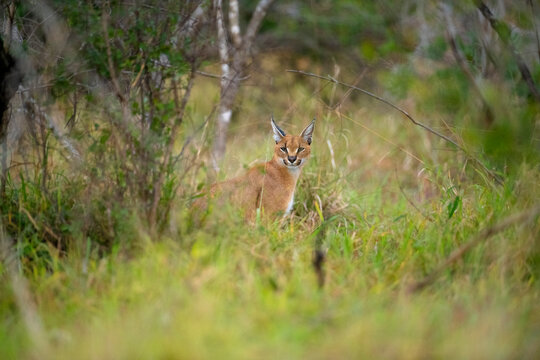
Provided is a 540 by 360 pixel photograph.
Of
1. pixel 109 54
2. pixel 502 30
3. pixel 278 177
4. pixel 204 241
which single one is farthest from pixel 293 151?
pixel 502 30

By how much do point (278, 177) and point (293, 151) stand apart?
0.33 metres

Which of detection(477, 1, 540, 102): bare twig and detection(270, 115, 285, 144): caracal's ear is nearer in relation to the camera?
detection(477, 1, 540, 102): bare twig

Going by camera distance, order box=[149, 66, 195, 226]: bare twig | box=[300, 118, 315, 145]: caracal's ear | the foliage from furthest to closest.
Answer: box=[300, 118, 315, 145]: caracal's ear, box=[149, 66, 195, 226]: bare twig, the foliage

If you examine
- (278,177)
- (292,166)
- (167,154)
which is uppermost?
(167,154)

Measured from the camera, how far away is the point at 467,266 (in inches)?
167

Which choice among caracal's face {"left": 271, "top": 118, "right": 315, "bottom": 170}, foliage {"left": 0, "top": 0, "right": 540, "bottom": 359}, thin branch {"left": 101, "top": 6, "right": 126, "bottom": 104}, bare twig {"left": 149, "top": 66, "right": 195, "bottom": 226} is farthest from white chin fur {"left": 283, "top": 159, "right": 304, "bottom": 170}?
thin branch {"left": 101, "top": 6, "right": 126, "bottom": 104}

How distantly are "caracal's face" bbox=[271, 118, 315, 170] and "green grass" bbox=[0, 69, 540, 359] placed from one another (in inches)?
34.8

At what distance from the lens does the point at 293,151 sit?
20.6 feet

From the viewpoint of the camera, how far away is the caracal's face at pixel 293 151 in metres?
6.27

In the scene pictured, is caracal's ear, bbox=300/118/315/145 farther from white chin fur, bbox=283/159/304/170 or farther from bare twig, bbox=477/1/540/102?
bare twig, bbox=477/1/540/102

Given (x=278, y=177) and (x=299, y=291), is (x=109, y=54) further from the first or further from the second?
(x=278, y=177)

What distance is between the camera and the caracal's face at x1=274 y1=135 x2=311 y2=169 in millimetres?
6270

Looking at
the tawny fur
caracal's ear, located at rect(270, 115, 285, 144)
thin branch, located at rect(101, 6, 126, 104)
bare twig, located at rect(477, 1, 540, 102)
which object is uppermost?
bare twig, located at rect(477, 1, 540, 102)

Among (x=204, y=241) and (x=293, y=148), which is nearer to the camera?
(x=204, y=241)
